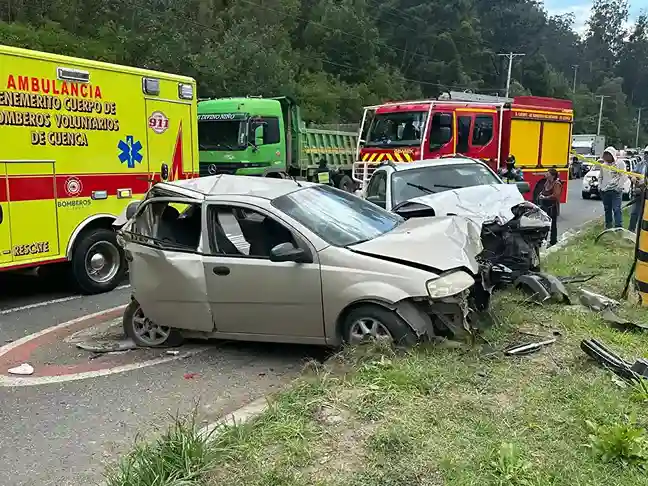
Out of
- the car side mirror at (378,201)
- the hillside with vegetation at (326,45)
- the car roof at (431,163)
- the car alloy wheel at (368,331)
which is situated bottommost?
the car alloy wheel at (368,331)

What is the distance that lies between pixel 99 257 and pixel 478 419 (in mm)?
6290

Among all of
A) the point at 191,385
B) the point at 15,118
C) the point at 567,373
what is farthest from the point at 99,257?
the point at 567,373

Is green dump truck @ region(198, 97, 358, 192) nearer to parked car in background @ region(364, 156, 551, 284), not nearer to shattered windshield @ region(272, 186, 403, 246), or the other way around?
parked car in background @ region(364, 156, 551, 284)

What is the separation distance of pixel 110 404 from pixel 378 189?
564cm

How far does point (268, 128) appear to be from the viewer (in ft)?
57.0

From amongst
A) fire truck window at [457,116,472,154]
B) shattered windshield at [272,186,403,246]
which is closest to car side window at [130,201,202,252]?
shattered windshield at [272,186,403,246]

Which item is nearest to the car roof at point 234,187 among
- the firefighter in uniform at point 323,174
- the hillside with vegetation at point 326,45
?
the firefighter in uniform at point 323,174

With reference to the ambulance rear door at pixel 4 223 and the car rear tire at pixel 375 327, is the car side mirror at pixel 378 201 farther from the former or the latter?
the ambulance rear door at pixel 4 223

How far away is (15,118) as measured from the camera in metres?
7.47

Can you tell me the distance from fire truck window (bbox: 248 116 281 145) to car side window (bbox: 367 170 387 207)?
7506 mm

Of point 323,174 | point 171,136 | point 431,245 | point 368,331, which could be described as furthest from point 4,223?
point 323,174

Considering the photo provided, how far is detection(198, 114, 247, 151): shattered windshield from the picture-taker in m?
16.7

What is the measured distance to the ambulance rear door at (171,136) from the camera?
936 cm

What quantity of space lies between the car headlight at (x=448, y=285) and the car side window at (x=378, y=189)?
402 centimetres
